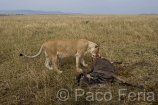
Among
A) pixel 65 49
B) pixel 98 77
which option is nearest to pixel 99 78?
pixel 98 77

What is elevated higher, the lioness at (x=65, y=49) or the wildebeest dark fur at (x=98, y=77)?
the lioness at (x=65, y=49)

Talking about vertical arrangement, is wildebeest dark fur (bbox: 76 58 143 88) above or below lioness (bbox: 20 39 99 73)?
below

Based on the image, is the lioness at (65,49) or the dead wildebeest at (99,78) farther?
the lioness at (65,49)

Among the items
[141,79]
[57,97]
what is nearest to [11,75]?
[57,97]

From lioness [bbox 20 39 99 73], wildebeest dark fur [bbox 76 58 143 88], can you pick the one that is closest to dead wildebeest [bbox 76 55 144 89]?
wildebeest dark fur [bbox 76 58 143 88]

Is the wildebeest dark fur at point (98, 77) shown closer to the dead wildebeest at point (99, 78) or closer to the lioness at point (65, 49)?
the dead wildebeest at point (99, 78)

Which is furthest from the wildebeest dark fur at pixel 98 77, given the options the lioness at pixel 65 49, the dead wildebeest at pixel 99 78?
the lioness at pixel 65 49

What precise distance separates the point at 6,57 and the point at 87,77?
4090 mm

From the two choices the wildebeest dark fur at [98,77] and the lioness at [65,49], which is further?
the lioness at [65,49]

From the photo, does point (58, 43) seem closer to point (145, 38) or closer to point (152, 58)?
point (152, 58)

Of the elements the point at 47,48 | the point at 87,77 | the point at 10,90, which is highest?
the point at 47,48

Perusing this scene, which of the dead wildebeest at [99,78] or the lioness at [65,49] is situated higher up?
the lioness at [65,49]

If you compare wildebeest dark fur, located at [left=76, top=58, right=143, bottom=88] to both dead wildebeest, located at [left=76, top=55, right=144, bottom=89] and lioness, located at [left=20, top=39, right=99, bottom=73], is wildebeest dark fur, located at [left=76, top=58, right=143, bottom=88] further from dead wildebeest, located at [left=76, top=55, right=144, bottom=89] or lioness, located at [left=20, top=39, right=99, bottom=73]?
lioness, located at [left=20, top=39, right=99, bottom=73]

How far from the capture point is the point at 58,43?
636 cm
